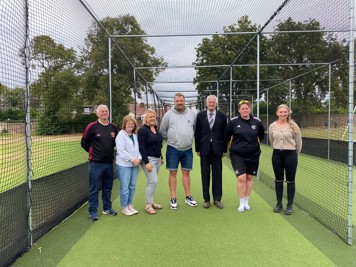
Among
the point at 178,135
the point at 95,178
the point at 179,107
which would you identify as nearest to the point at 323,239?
the point at 178,135

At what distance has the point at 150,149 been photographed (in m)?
4.32

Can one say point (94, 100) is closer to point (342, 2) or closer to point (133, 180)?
point (133, 180)

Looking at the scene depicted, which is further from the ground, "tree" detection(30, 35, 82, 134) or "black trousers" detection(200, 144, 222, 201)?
"tree" detection(30, 35, 82, 134)

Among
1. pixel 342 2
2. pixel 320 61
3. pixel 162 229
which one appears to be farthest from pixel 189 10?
pixel 320 61

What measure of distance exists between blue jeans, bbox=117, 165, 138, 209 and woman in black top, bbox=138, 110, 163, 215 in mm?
189

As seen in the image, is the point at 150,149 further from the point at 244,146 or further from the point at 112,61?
the point at 112,61

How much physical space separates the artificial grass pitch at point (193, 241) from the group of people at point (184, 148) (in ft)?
0.93

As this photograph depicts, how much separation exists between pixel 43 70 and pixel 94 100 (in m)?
1.94

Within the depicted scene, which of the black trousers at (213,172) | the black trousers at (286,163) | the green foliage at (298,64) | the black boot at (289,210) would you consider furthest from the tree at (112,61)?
the black boot at (289,210)

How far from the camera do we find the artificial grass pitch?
289 cm

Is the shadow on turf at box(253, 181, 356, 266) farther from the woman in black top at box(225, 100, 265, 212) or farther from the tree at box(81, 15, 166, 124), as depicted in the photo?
the tree at box(81, 15, 166, 124)

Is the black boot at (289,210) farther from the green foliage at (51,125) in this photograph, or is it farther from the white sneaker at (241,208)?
the green foliage at (51,125)

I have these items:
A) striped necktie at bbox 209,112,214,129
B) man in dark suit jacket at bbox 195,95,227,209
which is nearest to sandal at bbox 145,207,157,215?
man in dark suit jacket at bbox 195,95,227,209

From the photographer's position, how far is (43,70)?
3.75m
